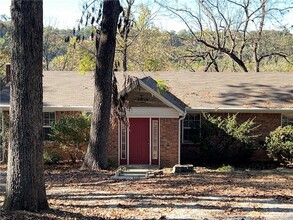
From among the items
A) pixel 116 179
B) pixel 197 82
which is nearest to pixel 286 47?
pixel 197 82

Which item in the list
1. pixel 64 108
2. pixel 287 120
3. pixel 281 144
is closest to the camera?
pixel 281 144

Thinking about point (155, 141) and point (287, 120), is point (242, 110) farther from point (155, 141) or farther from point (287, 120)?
point (155, 141)

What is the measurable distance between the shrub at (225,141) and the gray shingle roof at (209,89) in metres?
1.44

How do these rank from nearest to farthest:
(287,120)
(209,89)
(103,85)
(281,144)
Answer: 1. (103,85)
2. (281,144)
3. (287,120)
4. (209,89)

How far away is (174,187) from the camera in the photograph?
11297 millimetres

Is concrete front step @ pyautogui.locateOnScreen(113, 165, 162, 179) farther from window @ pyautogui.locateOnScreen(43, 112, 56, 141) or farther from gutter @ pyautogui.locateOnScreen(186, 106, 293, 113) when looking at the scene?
window @ pyautogui.locateOnScreen(43, 112, 56, 141)

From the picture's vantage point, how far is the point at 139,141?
1898cm

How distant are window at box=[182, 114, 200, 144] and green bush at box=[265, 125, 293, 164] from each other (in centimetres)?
326

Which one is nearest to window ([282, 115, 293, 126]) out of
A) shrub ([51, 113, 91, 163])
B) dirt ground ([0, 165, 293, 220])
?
dirt ground ([0, 165, 293, 220])

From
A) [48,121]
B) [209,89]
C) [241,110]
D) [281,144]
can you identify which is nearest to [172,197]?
[281,144]

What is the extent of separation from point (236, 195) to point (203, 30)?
2672 centimetres

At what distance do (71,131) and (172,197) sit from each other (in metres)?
9.18

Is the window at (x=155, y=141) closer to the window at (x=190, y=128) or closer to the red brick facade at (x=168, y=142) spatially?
the red brick facade at (x=168, y=142)

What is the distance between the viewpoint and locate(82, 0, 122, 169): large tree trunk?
14.6 m
